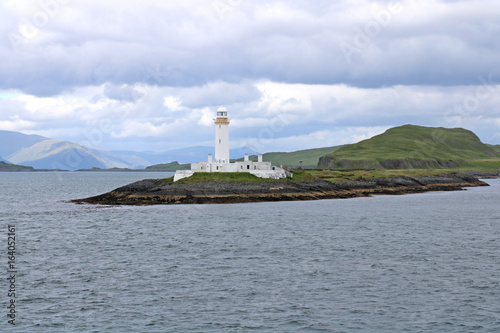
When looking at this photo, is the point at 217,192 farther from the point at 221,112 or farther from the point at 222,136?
the point at 221,112

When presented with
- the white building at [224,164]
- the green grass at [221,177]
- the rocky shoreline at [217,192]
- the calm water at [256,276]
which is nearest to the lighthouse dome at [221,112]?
the white building at [224,164]

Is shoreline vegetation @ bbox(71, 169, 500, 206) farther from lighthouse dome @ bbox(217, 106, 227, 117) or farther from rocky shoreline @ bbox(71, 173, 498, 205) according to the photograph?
lighthouse dome @ bbox(217, 106, 227, 117)

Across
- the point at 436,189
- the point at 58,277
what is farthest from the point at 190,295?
the point at 436,189

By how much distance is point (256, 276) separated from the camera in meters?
36.3

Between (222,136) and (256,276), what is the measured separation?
232 feet

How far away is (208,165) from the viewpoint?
106m

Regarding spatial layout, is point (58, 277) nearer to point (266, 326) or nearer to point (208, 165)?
point (266, 326)

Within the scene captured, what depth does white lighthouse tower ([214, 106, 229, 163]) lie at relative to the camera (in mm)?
104938

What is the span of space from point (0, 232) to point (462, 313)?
5205cm

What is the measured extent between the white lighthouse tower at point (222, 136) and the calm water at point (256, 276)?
125 feet

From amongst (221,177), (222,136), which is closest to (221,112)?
(222,136)

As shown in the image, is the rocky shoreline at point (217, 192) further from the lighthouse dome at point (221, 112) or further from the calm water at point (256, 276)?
the calm water at point (256, 276)

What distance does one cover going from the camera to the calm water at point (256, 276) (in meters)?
27.0

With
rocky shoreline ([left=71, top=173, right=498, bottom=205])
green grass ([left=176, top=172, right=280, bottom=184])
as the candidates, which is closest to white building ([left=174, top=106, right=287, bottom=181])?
green grass ([left=176, top=172, right=280, bottom=184])
